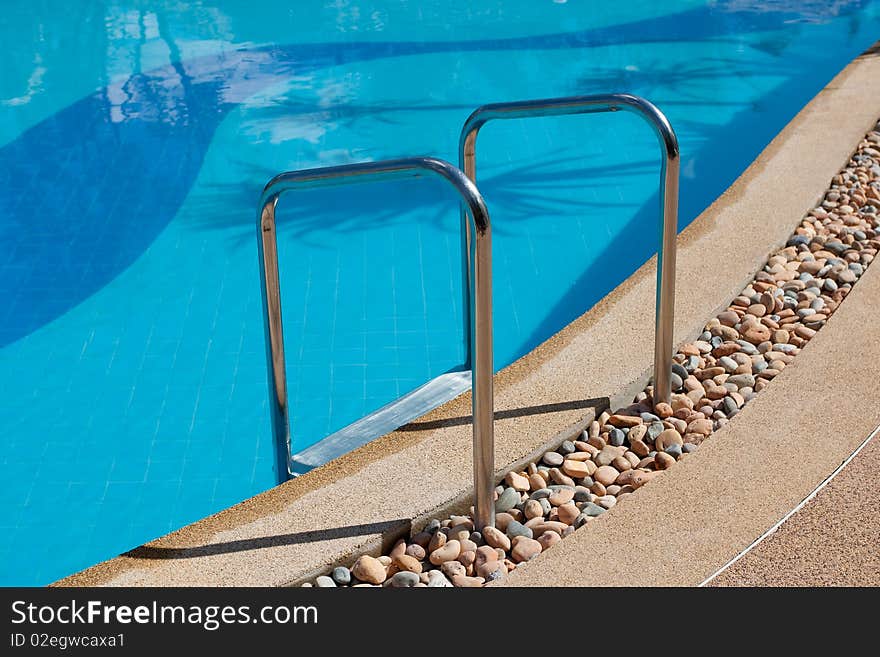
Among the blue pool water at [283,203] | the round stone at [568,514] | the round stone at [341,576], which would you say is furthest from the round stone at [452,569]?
the blue pool water at [283,203]

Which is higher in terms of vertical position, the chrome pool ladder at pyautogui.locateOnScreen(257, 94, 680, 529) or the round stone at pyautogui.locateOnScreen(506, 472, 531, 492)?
the chrome pool ladder at pyautogui.locateOnScreen(257, 94, 680, 529)

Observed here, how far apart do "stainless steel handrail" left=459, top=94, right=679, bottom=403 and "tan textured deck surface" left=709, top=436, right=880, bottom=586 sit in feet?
2.70

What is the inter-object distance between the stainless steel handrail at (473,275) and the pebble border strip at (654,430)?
0.16 meters

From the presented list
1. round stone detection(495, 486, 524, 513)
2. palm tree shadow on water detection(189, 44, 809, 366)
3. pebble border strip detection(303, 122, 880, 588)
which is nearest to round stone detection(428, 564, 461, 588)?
pebble border strip detection(303, 122, 880, 588)

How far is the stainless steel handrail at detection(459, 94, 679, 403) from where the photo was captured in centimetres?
346

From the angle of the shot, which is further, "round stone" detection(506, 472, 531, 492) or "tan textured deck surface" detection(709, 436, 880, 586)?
"round stone" detection(506, 472, 531, 492)

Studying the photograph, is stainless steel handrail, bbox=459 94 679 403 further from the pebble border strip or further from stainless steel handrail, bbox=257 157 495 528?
stainless steel handrail, bbox=257 157 495 528

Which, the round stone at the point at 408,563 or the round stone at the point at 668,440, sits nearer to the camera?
the round stone at the point at 408,563

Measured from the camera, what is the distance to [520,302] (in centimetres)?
622

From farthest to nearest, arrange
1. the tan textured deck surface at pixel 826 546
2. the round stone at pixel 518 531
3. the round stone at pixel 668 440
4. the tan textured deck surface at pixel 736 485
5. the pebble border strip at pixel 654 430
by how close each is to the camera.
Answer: the round stone at pixel 668 440 → the round stone at pixel 518 531 → the pebble border strip at pixel 654 430 → the tan textured deck surface at pixel 736 485 → the tan textured deck surface at pixel 826 546

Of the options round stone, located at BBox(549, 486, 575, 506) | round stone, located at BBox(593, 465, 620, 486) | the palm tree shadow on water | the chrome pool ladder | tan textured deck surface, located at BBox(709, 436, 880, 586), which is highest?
the chrome pool ladder

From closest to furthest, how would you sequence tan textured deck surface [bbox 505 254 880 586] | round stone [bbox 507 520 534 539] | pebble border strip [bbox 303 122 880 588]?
1. tan textured deck surface [bbox 505 254 880 586]
2. pebble border strip [bbox 303 122 880 588]
3. round stone [bbox 507 520 534 539]

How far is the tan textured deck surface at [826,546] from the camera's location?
2789mm

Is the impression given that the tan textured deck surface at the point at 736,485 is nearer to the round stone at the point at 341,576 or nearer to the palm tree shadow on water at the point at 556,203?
the round stone at the point at 341,576
